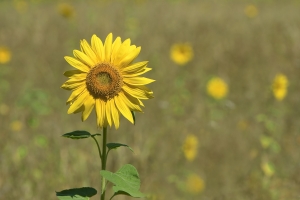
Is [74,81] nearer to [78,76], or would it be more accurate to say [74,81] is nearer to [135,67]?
[78,76]

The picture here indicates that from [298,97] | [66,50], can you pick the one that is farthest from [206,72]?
[66,50]

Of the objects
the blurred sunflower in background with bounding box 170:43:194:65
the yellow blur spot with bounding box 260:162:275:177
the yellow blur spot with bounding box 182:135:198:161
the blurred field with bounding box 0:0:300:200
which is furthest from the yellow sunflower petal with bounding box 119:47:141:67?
the blurred sunflower in background with bounding box 170:43:194:65

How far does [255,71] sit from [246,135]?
2.20 metres

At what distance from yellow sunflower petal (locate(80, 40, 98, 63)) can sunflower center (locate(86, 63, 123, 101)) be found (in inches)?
1.1

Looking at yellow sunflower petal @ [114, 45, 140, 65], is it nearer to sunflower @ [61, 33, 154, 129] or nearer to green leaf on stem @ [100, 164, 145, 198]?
sunflower @ [61, 33, 154, 129]

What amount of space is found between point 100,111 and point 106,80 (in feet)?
0.36

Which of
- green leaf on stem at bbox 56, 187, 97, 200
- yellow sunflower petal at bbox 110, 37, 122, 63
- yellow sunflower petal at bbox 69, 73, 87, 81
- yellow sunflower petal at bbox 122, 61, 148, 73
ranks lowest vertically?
green leaf on stem at bbox 56, 187, 97, 200

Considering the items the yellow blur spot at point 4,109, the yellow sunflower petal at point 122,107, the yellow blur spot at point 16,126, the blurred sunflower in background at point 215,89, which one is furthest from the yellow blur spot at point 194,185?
the yellow sunflower petal at point 122,107

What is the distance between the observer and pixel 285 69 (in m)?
6.78

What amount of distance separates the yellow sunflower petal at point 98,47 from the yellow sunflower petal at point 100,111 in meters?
0.15

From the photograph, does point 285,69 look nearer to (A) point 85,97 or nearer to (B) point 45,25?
(B) point 45,25

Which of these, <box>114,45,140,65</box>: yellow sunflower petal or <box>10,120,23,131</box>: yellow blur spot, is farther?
<box>10,120,23,131</box>: yellow blur spot

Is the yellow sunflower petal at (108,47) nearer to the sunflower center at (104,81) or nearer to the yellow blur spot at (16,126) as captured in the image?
the sunflower center at (104,81)

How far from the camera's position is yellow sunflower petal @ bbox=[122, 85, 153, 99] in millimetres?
1610
